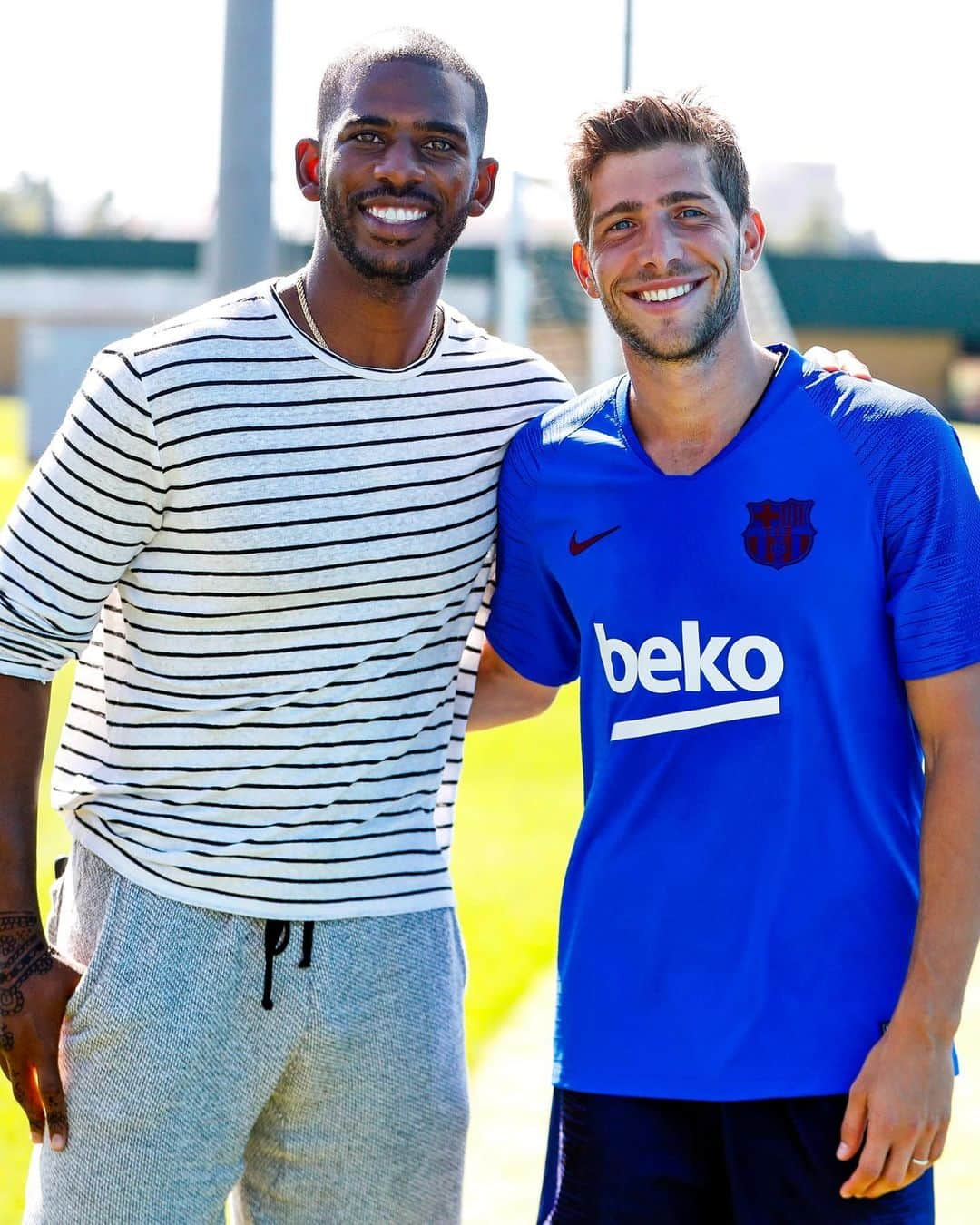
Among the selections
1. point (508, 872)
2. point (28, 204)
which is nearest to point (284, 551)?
point (508, 872)

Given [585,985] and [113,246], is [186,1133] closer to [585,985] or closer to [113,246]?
[585,985]

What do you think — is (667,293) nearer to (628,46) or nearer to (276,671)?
(276,671)

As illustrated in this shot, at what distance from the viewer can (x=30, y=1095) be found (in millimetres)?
2725

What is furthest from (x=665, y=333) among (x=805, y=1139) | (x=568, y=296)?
(x=568, y=296)

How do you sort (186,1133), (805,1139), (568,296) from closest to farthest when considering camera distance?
(805,1139) → (186,1133) → (568,296)

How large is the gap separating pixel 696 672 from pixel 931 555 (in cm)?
39

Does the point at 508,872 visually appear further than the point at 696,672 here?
Yes

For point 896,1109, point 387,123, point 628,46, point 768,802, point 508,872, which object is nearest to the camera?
point 896,1109

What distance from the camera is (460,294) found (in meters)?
32.7

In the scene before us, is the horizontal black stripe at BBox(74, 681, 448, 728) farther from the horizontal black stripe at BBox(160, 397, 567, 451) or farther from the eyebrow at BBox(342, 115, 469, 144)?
the eyebrow at BBox(342, 115, 469, 144)

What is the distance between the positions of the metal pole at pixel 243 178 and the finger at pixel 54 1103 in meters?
7.49

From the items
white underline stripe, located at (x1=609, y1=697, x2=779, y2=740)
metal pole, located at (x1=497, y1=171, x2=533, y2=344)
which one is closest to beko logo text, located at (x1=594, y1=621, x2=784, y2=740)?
white underline stripe, located at (x1=609, y1=697, x2=779, y2=740)

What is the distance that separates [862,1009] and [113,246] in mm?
41697

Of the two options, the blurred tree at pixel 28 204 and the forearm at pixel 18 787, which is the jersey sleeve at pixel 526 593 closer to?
the forearm at pixel 18 787
